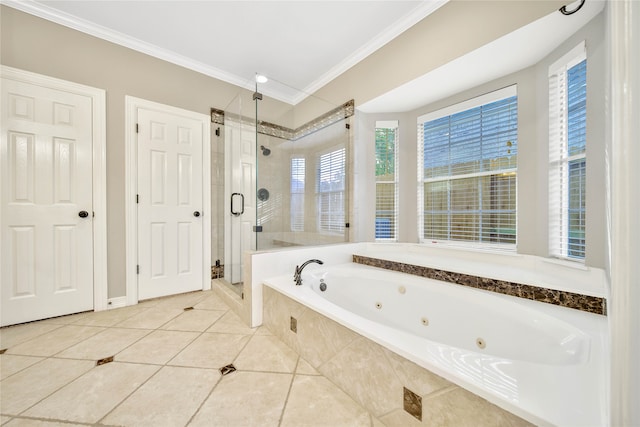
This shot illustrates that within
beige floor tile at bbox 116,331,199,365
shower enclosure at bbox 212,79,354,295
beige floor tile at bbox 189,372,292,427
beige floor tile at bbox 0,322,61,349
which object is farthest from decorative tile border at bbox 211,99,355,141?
beige floor tile at bbox 0,322,61,349

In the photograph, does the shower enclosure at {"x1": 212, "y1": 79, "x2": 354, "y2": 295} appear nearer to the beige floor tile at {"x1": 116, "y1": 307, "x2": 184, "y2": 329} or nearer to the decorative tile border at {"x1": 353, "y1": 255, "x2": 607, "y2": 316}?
the beige floor tile at {"x1": 116, "y1": 307, "x2": 184, "y2": 329}

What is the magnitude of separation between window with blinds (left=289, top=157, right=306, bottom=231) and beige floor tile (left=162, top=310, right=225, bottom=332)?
109cm

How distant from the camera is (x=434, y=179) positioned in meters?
2.53

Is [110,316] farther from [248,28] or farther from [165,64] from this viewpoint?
[248,28]

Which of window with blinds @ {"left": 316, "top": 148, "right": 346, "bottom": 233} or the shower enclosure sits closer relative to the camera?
the shower enclosure

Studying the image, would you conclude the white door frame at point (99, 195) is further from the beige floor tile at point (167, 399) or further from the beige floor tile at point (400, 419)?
the beige floor tile at point (400, 419)

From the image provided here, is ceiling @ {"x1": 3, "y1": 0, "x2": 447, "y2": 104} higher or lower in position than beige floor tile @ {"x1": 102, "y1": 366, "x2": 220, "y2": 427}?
higher

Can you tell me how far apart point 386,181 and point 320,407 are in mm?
2248


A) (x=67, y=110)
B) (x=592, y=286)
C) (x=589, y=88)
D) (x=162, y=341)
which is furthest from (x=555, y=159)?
(x=67, y=110)

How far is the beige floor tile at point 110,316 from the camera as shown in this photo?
2.03 metres

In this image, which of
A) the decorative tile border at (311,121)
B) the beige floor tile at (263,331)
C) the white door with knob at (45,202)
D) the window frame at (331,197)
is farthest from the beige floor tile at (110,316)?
the decorative tile border at (311,121)

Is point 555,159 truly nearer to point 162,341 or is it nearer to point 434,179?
point 434,179

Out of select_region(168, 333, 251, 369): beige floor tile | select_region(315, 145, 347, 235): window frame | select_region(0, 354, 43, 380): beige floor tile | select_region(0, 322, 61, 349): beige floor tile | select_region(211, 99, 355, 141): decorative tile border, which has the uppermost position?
select_region(211, 99, 355, 141): decorative tile border

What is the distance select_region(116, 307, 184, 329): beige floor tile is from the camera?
1991 millimetres
